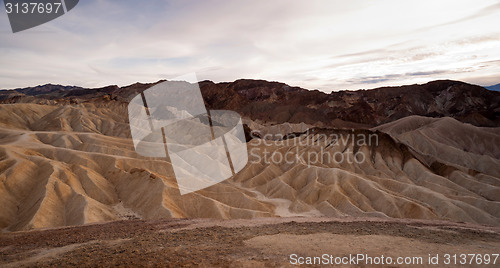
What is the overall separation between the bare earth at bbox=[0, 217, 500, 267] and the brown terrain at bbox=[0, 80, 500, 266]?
10 cm

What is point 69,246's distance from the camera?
16.4 meters

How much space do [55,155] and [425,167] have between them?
7917 centimetres

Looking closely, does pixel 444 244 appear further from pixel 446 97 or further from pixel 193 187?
pixel 446 97

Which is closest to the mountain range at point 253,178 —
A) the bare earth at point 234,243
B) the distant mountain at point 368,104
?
the bare earth at point 234,243

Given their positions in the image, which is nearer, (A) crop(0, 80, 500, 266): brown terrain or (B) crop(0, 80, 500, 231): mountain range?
(A) crop(0, 80, 500, 266): brown terrain

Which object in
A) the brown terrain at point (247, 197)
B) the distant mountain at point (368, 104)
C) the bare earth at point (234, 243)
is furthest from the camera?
the distant mountain at point (368, 104)

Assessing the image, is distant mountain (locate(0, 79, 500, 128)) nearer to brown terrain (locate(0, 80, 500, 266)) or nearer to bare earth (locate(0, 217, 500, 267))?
brown terrain (locate(0, 80, 500, 266))

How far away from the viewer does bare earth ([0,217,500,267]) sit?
13.4 metres

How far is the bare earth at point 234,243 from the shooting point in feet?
43.9

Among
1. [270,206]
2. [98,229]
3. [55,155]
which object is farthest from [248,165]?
[98,229]

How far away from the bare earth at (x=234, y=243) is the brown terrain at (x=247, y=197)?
10cm

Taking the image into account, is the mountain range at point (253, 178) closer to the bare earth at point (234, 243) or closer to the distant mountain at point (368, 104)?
the bare earth at point (234, 243)

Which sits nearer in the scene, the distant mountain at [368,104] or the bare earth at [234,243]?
the bare earth at [234,243]

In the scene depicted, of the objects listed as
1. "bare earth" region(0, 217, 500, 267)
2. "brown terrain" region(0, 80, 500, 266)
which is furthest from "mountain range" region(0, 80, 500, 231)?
"bare earth" region(0, 217, 500, 267)
